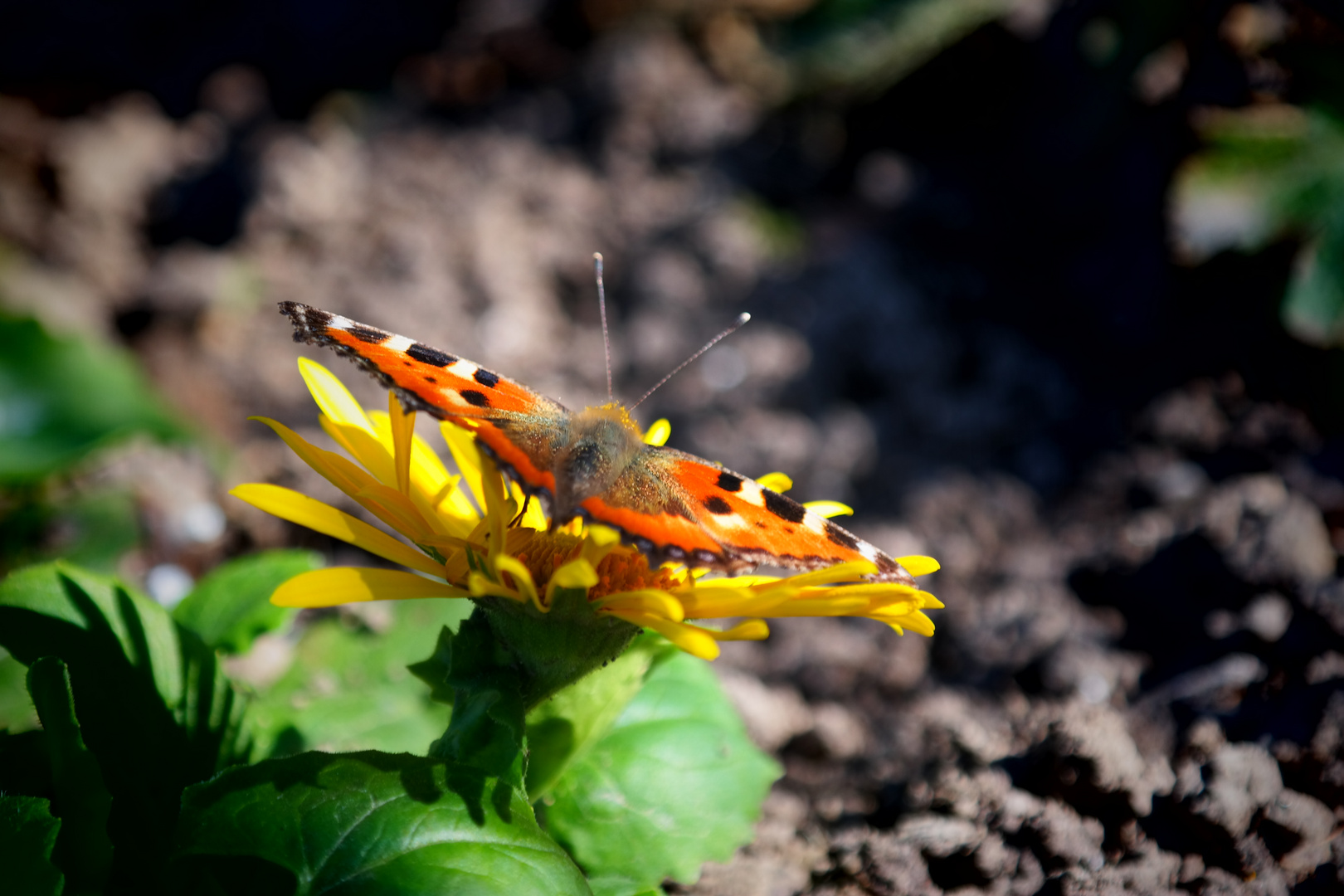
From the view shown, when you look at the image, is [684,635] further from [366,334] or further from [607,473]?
[366,334]

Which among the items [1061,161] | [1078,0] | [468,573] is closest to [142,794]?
[468,573]

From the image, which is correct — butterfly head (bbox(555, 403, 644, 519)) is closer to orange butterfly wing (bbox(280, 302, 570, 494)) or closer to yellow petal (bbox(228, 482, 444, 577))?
orange butterfly wing (bbox(280, 302, 570, 494))

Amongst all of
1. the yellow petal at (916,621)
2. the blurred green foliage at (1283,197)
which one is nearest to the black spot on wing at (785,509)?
the yellow petal at (916,621)

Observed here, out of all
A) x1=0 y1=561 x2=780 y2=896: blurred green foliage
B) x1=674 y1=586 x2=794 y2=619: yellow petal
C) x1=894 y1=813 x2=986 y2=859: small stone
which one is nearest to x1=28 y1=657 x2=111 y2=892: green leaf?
x1=0 y1=561 x2=780 y2=896: blurred green foliage

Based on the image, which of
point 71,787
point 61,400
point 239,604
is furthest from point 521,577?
point 61,400

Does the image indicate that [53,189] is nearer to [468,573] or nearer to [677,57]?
[677,57]

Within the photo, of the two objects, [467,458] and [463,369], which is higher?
[463,369]
